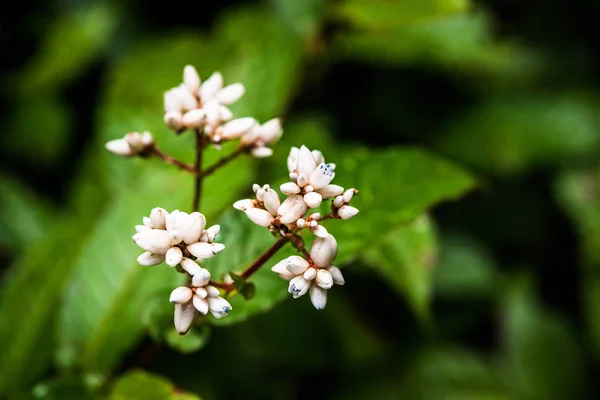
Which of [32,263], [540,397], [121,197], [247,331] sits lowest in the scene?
[540,397]

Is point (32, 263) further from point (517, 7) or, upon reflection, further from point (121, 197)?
point (517, 7)

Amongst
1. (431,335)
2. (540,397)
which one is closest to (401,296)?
(431,335)

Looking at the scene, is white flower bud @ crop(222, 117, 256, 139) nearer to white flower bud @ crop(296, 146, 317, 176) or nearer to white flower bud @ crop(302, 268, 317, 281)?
white flower bud @ crop(296, 146, 317, 176)

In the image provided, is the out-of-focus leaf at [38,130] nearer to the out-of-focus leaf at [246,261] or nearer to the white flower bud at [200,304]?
the out-of-focus leaf at [246,261]

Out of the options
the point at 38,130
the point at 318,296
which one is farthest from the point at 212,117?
the point at 38,130

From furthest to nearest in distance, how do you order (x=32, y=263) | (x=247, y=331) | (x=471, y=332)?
1. (x=471, y=332)
2. (x=247, y=331)
3. (x=32, y=263)

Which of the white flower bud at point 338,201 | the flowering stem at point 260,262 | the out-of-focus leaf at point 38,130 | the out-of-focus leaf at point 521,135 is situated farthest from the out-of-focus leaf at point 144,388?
the out-of-focus leaf at point 521,135
